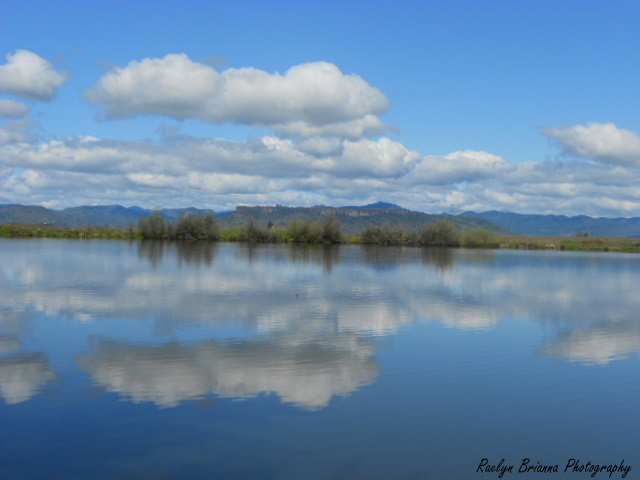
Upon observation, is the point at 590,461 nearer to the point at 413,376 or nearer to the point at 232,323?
the point at 413,376

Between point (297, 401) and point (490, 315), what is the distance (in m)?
15.9

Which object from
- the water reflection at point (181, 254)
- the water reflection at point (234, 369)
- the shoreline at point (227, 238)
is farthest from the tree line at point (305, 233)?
the water reflection at point (234, 369)

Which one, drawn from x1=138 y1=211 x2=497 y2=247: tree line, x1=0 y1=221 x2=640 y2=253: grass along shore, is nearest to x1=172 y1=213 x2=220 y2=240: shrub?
x1=138 y1=211 x2=497 y2=247: tree line

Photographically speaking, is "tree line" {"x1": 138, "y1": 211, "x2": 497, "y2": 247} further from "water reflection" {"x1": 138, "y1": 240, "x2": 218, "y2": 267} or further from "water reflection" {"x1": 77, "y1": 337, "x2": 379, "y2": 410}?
"water reflection" {"x1": 77, "y1": 337, "x2": 379, "y2": 410}

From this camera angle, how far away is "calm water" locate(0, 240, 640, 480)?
31.1ft

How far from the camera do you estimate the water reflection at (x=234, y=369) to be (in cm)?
1273

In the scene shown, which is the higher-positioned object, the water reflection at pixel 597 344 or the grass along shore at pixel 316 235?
the grass along shore at pixel 316 235

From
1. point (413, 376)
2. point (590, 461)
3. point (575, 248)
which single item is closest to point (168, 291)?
point (413, 376)

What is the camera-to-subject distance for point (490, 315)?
25.5m

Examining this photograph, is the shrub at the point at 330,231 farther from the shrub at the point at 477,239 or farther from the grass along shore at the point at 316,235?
the shrub at the point at 477,239

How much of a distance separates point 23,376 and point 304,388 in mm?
7146

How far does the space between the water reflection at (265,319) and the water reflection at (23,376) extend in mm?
46

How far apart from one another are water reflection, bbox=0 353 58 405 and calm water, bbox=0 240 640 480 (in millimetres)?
52

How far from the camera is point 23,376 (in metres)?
13.4
